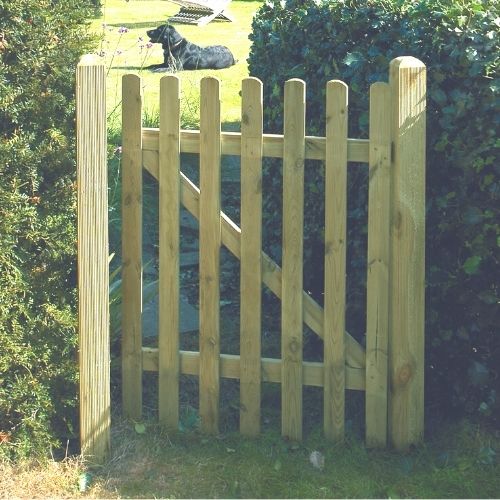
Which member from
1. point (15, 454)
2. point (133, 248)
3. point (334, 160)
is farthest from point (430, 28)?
point (15, 454)

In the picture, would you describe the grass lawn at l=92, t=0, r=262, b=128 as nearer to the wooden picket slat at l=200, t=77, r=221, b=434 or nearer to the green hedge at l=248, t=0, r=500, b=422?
the green hedge at l=248, t=0, r=500, b=422

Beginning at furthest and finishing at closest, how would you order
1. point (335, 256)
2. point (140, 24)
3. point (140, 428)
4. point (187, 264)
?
point (140, 24), point (187, 264), point (140, 428), point (335, 256)

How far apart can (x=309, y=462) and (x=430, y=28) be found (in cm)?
188

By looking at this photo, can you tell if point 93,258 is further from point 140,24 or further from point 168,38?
point 140,24

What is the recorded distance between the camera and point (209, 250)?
14.2 feet

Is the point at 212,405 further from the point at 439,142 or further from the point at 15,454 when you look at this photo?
the point at 439,142

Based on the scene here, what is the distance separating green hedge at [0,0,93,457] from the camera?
404cm

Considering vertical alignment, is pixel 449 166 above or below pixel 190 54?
above

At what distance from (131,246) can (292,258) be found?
2.30 ft

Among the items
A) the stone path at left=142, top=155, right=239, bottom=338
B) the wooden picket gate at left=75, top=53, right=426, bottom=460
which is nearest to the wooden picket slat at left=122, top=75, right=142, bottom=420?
the wooden picket gate at left=75, top=53, right=426, bottom=460

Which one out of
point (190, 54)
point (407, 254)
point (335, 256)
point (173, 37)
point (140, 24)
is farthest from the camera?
point (140, 24)

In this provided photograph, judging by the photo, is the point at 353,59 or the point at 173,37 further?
A: the point at 173,37

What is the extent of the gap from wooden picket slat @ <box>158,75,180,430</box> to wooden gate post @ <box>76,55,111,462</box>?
0.27m

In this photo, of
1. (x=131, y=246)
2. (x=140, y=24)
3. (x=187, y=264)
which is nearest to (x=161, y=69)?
(x=140, y=24)
